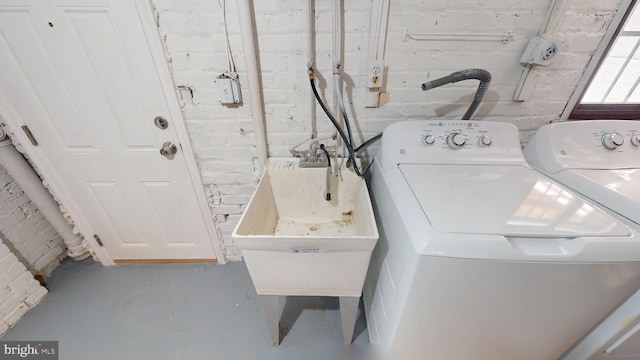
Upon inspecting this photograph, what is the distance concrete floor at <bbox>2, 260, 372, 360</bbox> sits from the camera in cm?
115

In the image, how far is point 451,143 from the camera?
39.5 inches

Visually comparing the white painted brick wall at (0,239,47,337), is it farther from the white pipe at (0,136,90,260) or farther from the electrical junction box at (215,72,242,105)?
the electrical junction box at (215,72,242,105)

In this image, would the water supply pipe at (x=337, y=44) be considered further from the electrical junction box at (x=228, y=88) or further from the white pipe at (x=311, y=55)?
the electrical junction box at (x=228, y=88)

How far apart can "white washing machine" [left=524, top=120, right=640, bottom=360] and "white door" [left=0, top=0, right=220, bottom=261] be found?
1740mm

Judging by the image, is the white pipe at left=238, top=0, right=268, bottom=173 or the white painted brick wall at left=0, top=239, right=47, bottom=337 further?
the white painted brick wall at left=0, top=239, right=47, bottom=337

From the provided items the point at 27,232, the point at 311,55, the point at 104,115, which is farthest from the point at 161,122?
the point at 27,232

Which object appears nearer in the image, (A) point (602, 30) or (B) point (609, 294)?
(B) point (609, 294)

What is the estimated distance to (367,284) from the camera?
1.24m

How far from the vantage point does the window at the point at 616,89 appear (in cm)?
117

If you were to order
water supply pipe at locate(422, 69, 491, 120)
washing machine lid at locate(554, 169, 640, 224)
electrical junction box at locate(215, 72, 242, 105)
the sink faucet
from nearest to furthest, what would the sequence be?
washing machine lid at locate(554, 169, 640, 224)
water supply pipe at locate(422, 69, 491, 120)
electrical junction box at locate(215, 72, 242, 105)
the sink faucet

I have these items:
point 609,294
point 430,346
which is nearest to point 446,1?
point 609,294

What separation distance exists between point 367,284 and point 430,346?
1.45ft

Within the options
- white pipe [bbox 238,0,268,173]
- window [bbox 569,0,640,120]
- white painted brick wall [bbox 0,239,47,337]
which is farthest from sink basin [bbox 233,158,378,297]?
white painted brick wall [bbox 0,239,47,337]

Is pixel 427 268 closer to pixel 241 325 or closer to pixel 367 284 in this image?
pixel 367 284
